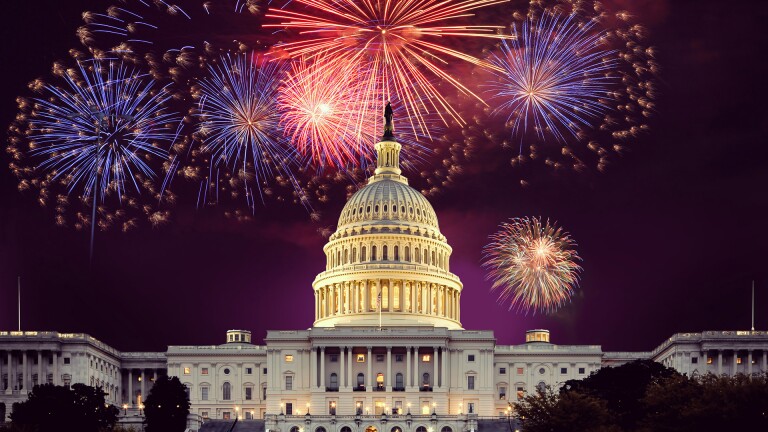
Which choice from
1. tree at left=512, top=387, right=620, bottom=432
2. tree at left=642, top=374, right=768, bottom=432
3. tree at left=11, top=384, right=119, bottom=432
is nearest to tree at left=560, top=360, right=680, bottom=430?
tree at left=512, top=387, right=620, bottom=432

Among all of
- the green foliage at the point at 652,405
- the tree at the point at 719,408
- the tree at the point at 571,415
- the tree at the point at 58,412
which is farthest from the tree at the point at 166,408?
the tree at the point at 719,408

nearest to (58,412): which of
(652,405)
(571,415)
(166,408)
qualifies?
(166,408)

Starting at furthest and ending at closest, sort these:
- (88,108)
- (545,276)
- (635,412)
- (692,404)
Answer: (545,276) → (635,412) → (88,108) → (692,404)

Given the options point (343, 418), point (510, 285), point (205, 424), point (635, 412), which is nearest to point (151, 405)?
point (205, 424)

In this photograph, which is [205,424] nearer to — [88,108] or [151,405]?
[151,405]

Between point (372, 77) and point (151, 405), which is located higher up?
point (372, 77)

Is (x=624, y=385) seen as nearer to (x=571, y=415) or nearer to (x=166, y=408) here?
(x=571, y=415)

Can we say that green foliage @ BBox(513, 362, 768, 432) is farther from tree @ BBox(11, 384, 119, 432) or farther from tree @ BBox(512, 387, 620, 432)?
tree @ BBox(11, 384, 119, 432)
